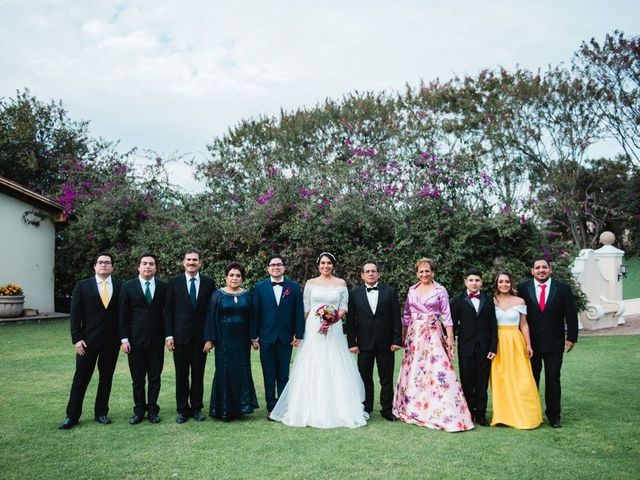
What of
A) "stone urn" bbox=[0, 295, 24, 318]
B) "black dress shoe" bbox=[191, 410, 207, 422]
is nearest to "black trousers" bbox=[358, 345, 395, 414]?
"black dress shoe" bbox=[191, 410, 207, 422]

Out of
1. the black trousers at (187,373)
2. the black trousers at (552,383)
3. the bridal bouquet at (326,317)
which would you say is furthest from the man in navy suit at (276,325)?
the black trousers at (552,383)

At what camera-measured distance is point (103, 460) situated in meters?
5.16

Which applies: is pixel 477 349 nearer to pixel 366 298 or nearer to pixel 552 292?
pixel 552 292

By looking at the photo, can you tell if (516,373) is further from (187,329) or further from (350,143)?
(350,143)

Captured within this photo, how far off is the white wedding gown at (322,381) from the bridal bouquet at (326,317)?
0.08 metres

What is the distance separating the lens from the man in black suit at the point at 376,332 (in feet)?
21.8

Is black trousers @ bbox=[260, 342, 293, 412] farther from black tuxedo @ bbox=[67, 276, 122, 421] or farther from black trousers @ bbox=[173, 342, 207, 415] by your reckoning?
black tuxedo @ bbox=[67, 276, 122, 421]

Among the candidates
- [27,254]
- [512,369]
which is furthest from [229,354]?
[27,254]

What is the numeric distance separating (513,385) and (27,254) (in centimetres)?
1604

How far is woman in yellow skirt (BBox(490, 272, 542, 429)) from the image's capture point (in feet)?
20.5

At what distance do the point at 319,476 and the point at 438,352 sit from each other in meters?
→ 2.26

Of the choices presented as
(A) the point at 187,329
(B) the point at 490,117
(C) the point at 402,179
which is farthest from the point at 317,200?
(B) the point at 490,117

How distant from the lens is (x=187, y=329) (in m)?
6.46

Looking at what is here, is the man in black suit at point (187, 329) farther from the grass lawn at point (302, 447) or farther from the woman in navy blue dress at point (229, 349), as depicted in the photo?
the grass lawn at point (302, 447)
